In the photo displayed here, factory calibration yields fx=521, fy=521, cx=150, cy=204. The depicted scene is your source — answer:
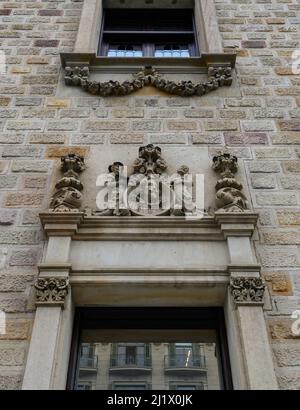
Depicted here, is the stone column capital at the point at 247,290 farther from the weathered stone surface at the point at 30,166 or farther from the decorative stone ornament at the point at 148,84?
the decorative stone ornament at the point at 148,84

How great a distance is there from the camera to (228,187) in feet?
16.8

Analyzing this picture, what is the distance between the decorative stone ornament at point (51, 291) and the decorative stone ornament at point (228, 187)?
5.30 ft

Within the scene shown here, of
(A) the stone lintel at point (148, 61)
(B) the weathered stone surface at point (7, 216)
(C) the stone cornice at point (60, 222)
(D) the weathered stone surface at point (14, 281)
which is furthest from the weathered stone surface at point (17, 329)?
(A) the stone lintel at point (148, 61)

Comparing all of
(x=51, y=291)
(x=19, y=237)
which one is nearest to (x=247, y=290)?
(x=51, y=291)

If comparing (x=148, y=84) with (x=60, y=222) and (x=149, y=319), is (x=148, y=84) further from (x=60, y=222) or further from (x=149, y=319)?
(x=149, y=319)

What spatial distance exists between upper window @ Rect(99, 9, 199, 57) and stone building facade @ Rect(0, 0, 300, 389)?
1.66 feet

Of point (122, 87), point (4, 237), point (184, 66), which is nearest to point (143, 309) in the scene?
point (4, 237)

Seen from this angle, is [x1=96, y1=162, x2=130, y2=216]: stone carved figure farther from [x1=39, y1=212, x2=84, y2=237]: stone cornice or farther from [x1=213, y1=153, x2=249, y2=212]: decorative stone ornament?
[x1=213, y1=153, x2=249, y2=212]: decorative stone ornament

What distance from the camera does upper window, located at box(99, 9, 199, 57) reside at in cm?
765

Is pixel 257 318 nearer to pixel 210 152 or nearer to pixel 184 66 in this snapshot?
pixel 210 152

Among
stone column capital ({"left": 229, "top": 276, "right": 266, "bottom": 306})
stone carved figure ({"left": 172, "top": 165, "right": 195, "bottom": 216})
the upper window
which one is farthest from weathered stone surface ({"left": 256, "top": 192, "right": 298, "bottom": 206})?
the upper window

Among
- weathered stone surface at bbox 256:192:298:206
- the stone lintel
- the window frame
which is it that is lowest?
the window frame

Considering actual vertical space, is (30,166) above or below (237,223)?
above

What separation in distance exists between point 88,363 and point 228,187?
83.7 inches
